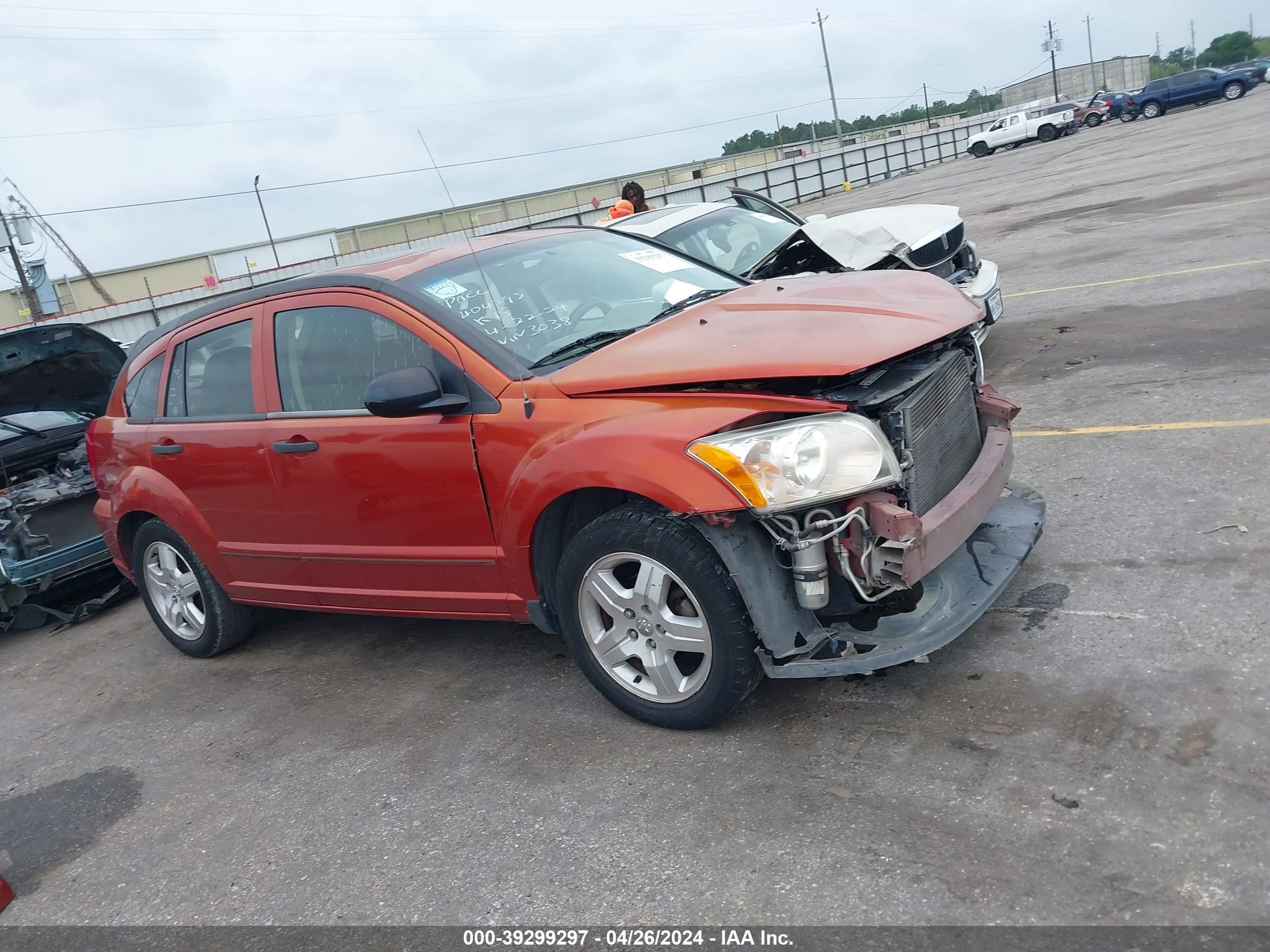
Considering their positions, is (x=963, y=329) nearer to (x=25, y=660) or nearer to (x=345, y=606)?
(x=345, y=606)

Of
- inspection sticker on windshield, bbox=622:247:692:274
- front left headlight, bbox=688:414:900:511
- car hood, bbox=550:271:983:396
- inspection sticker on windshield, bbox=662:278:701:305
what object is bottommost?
front left headlight, bbox=688:414:900:511

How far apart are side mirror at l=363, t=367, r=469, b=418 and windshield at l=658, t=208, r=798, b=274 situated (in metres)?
4.40

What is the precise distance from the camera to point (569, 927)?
268cm

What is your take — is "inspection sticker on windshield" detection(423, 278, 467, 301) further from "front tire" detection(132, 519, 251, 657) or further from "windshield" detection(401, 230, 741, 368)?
"front tire" detection(132, 519, 251, 657)

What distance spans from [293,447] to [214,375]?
0.87 m

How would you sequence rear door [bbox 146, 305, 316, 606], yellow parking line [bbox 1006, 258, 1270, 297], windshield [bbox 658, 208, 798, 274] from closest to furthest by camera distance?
1. rear door [bbox 146, 305, 316, 606]
2. windshield [bbox 658, 208, 798, 274]
3. yellow parking line [bbox 1006, 258, 1270, 297]

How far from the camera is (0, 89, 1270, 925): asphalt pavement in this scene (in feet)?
8.50

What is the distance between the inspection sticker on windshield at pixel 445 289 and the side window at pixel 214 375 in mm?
1096

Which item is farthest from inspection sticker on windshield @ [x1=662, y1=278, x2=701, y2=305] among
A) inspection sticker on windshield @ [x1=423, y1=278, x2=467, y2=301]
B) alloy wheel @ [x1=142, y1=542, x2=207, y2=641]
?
alloy wheel @ [x1=142, y1=542, x2=207, y2=641]

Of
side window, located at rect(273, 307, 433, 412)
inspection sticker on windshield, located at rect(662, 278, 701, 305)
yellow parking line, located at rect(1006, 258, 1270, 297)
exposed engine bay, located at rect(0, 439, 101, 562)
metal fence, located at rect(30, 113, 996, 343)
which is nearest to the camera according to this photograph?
side window, located at rect(273, 307, 433, 412)

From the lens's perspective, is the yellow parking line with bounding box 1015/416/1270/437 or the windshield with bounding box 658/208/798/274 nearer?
the yellow parking line with bounding box 1015/416/1270/437

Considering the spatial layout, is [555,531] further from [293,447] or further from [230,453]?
[230,453]

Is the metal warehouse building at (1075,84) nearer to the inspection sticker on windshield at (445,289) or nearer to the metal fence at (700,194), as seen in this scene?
the metal fence at (700,194)

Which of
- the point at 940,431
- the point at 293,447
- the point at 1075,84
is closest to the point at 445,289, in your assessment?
the point at 293,447
